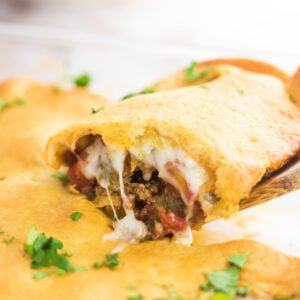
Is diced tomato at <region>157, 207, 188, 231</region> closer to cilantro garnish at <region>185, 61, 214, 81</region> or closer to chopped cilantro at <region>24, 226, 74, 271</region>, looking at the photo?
chopped cilantro at <region>24, 226, 74, 271</region>

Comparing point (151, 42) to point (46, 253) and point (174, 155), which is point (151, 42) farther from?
point (46, 253)

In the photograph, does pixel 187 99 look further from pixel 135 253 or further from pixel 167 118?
pixel 135 253

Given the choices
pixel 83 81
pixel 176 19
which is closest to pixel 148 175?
pixel 83 81

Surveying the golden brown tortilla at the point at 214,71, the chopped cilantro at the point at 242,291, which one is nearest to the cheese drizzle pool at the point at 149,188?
the chopped cilantro at the point at 242,291

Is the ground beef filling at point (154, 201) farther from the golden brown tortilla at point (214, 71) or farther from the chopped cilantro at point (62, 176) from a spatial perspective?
the golden brown tortilla at point (214, 71)

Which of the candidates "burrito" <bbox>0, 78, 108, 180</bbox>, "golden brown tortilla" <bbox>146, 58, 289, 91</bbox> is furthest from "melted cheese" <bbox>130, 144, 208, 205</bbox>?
"golden brown tortilla" <bbox>146, 58, 289, 91</bbox>

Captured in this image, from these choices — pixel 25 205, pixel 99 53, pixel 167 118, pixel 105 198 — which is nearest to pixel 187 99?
pixel 167 118

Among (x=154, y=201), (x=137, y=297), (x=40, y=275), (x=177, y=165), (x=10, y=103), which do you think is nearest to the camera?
(x=137, y=297)
